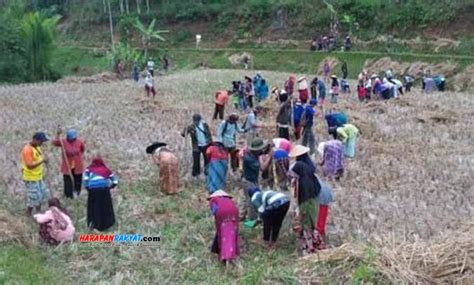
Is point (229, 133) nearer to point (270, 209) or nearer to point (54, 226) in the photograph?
point (270, 209)

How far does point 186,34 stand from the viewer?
56.3 m

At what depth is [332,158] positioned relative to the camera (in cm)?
1217

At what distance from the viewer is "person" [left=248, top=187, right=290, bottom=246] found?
8.77m

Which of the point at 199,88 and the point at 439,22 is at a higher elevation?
the point at 439,22

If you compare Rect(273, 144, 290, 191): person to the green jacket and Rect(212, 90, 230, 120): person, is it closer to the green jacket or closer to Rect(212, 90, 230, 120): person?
the green jacket

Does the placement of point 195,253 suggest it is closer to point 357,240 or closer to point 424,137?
point 357,240

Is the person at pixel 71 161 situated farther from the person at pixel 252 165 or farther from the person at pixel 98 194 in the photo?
the person at pixel 252 165

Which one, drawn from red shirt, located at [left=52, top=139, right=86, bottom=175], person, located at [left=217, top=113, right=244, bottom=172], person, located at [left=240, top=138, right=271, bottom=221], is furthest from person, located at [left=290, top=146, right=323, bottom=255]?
red shirt, located at [left=52, top=139, right=86, bottom=175]

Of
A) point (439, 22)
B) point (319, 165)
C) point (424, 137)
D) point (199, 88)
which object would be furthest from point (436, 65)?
point (319, 165)

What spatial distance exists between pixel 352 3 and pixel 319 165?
37.2m

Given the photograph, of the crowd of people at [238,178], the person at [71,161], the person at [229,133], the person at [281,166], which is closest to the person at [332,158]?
the crowd of people at [238,178]

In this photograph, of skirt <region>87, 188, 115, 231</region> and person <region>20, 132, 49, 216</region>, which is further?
person <region>20, 132, 49, 216</region>

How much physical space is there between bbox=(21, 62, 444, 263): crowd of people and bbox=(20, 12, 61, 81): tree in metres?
27.2

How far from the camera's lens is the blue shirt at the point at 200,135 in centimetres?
1235
